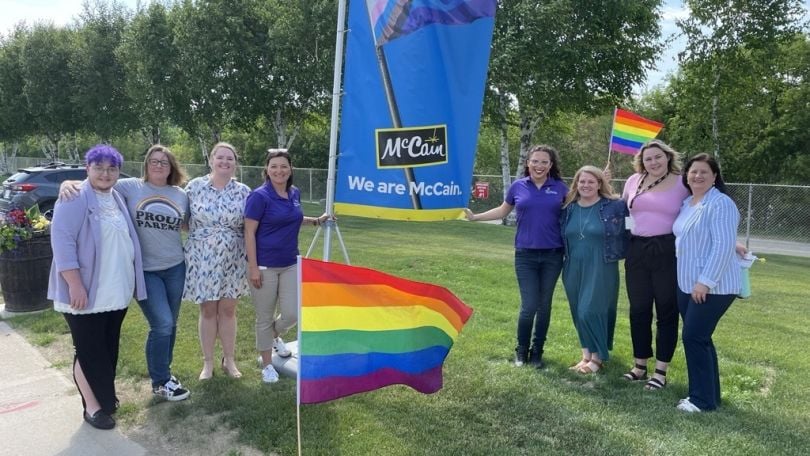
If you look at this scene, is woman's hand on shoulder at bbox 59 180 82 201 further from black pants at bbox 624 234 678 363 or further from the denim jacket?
black pants at bbox 624 234 678 363

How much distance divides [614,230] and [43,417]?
14.4 ft

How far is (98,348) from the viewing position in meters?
3.81

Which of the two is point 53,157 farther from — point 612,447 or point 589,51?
point 612,447

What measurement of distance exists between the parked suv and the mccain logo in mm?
11824

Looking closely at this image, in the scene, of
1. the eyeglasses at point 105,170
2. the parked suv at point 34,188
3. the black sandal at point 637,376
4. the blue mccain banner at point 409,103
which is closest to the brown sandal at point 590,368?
the black sandal at point 637,376

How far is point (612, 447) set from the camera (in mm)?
3480

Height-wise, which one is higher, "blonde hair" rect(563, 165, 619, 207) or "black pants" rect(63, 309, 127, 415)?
"blonde hair" rect(563, 165, 619, 207)

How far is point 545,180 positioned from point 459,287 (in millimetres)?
3584

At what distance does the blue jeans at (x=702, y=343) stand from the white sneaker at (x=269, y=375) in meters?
3.05

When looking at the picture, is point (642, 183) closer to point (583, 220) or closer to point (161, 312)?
point (583, 220)

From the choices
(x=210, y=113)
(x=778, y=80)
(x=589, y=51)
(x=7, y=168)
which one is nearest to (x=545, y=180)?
(x=589, y=51)

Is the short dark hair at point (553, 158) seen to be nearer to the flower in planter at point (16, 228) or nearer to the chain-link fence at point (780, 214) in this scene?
the flower in planter at point (16, 228)

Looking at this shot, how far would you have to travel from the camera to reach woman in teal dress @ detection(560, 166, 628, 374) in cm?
455

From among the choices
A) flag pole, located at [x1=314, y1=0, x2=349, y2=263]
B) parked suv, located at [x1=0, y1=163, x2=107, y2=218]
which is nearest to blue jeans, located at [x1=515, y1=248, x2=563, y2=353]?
flag pole, located at [x1=314, y1=0, x2=349, y2=263]
